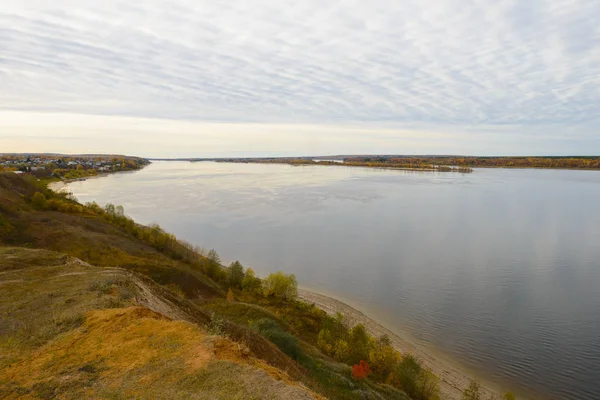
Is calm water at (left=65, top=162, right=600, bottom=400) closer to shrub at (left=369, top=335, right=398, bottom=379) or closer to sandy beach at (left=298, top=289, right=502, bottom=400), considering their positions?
sandy beach at (left=298, top=289, right=502, bottom=400)

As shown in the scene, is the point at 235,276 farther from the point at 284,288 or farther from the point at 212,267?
the point at 284,288

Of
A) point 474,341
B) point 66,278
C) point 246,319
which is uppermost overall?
point 66,278

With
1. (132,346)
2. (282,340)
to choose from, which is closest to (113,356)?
(132,346)

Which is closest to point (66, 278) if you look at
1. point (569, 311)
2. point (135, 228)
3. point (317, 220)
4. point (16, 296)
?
point (16, 296)

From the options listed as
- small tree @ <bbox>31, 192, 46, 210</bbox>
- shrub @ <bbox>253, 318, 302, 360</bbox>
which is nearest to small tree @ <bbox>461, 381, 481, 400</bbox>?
shrub @ <bbox>253, 318, 302, 360</bbox>

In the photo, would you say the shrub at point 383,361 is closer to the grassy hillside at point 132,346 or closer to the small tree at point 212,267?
the grassy hillside at point 132,346

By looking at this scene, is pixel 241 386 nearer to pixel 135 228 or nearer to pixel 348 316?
pixel 348 316

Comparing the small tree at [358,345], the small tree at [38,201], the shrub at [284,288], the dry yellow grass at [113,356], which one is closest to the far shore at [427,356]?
the shrub at [284,288]
